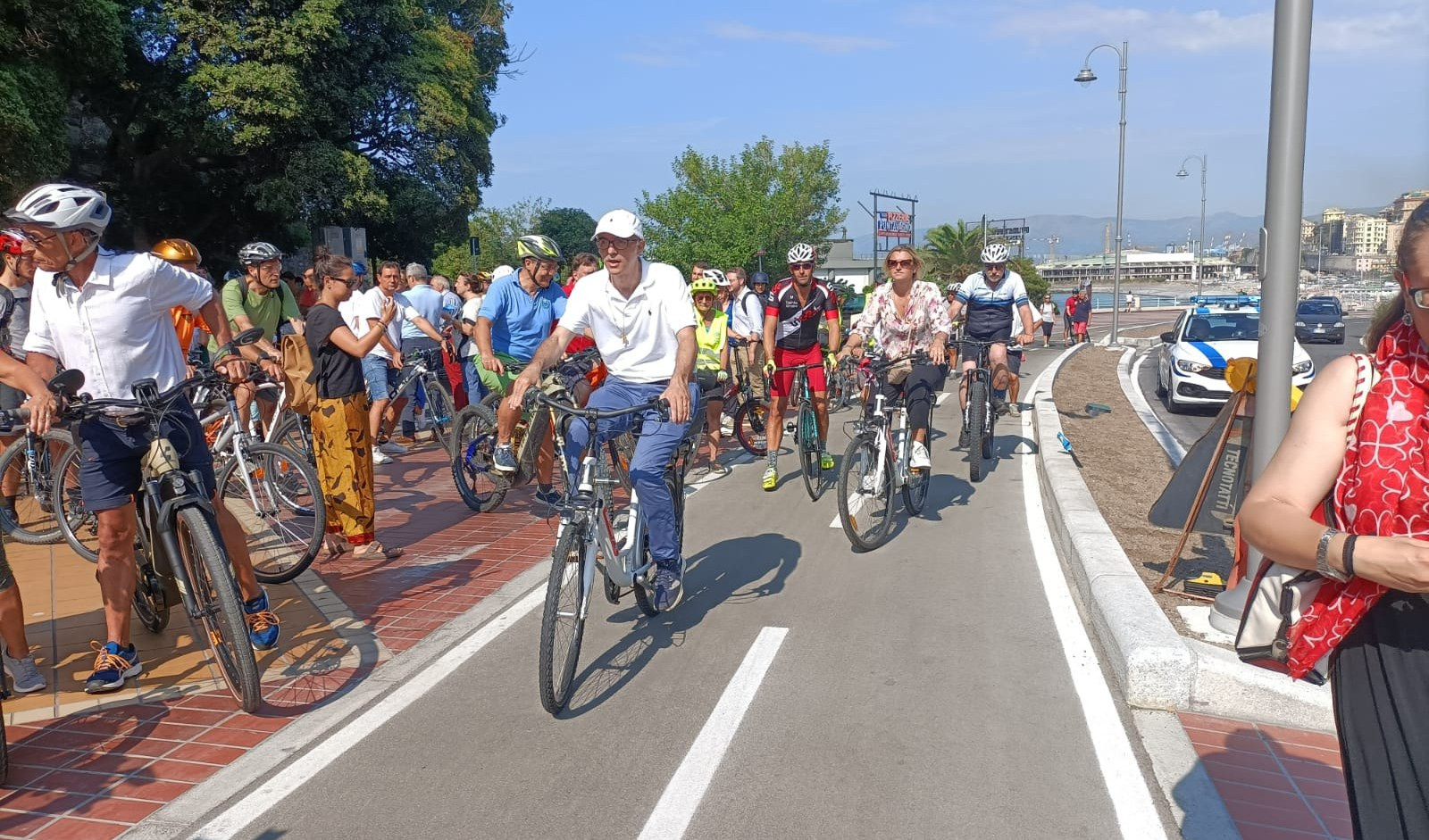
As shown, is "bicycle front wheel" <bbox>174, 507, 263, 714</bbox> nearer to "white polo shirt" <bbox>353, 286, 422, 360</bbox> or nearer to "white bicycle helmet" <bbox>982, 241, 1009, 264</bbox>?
"white polo shirt" <bbox>353, 286, 422, 360</bbox>

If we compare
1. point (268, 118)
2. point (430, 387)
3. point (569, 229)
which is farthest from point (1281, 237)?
point (569, 229)

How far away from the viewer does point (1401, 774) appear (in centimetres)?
211

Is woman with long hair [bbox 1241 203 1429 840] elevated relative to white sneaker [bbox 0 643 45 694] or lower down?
elevated

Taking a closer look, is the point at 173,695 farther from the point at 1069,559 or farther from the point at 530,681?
the point at 1069,559

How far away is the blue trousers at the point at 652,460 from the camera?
4867mm

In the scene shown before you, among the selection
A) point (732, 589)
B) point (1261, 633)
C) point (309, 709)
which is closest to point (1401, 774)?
point (1261, 633)

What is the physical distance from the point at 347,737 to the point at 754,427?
306 inches

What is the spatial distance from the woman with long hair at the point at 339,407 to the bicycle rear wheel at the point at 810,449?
345 centimetres

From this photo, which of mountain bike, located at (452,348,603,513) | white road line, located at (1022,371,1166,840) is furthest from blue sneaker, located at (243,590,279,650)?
white road line, located at (1022,371,1166,840)

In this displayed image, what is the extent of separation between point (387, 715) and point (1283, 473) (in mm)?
3618

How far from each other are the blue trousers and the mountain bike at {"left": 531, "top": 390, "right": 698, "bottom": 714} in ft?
0.18

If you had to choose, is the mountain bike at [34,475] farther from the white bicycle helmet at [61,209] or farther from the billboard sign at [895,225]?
the billboard sign at [895,225]

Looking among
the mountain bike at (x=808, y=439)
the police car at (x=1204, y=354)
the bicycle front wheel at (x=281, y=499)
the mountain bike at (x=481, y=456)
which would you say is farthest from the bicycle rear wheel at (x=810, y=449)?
the police car at (x=1204, y=354)

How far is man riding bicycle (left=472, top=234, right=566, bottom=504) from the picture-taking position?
811cm
